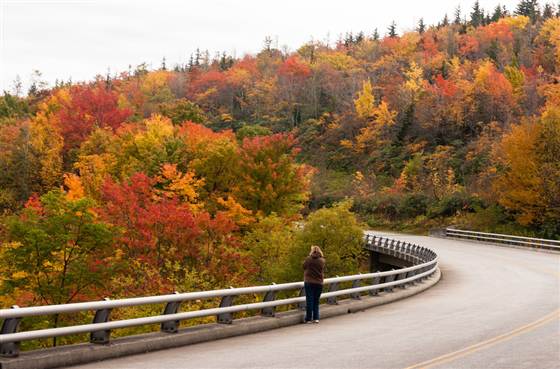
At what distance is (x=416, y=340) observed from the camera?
13086mm

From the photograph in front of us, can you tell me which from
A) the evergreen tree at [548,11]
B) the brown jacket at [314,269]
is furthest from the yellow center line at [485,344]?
the evergreen tree at [548,11]

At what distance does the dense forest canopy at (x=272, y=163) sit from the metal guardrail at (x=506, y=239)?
2268 millimetres

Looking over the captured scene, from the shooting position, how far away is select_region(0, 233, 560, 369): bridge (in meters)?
10.7

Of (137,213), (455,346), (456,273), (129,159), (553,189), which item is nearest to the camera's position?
(455,346)

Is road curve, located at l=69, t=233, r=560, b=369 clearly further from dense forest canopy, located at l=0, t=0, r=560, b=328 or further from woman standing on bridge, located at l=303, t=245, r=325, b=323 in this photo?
dense forest canopy, located at l=0, t=0, r=560, b=328

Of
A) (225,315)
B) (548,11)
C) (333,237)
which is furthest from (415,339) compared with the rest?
(548,11)

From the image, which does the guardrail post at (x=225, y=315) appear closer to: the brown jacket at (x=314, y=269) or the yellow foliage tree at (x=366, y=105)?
the brown jacket at (x=314, y=269)

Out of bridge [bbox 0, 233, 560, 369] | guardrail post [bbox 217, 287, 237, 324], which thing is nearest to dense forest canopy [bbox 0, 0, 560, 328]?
bridge [bbox 0, 233, 560, 369]

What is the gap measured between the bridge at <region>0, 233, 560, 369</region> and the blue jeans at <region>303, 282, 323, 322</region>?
43 cm

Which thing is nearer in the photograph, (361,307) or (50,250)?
(361,307)

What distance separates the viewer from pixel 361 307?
18.9 m

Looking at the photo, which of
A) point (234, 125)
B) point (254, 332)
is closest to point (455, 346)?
point (254, 332)

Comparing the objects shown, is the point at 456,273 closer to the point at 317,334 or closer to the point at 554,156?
the point at 317,334

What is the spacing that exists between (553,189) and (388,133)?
60.6 m
